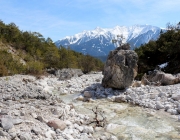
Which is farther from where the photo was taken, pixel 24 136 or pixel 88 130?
pixel 88 130

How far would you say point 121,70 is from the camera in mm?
16609

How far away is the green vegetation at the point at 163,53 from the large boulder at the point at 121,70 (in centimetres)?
764

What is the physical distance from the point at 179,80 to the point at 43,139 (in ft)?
47.6

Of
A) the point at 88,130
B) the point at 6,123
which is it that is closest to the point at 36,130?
the point at 6,123

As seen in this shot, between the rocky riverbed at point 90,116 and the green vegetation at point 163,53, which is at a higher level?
the green vegetation at point 163,53

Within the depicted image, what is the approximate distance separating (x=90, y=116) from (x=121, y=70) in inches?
286

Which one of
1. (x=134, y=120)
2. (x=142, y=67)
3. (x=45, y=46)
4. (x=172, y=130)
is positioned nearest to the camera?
(x=172, y=130)

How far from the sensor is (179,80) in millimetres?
17734

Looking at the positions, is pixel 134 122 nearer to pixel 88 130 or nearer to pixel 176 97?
pixel 88 130

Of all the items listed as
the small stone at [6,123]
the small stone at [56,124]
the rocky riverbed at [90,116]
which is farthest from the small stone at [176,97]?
the small stone at [6,123]

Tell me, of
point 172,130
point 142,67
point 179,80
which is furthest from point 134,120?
point 142,67

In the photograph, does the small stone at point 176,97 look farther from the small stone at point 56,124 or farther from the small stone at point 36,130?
the small stone at point 36,130

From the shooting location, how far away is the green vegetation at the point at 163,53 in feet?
82.6

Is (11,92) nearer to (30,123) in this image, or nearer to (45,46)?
(30,123)
